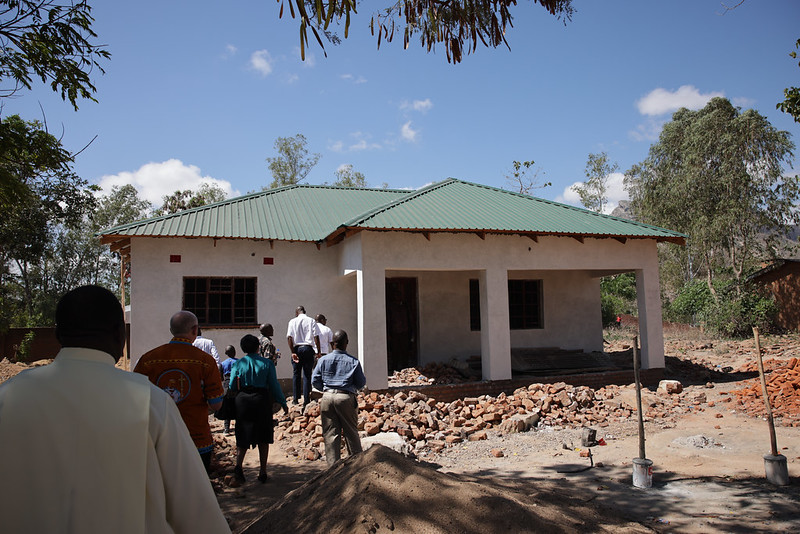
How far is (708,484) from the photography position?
586 cm

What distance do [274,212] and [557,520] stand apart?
36.1ft

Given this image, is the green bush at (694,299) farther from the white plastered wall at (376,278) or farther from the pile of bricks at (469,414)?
the pile of bricks at (469,414)

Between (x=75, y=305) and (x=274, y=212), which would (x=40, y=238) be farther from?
(x=75, y=305)

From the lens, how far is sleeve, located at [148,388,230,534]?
59.8 inches

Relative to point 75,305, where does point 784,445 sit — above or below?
below

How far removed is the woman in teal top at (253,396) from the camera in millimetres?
5844

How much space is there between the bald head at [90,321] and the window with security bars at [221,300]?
33.0ft

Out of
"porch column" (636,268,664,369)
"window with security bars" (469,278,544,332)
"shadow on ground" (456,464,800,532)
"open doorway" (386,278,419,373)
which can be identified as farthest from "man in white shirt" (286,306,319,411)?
"porch column" (636,268,664,369)

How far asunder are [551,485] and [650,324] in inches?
301

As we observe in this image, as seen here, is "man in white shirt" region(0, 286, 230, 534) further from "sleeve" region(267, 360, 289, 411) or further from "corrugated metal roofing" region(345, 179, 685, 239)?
"corrugated metal roofing" region(345, 179, 685, 239)

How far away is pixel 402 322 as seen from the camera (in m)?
13.5

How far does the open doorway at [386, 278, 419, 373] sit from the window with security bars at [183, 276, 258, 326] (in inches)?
140

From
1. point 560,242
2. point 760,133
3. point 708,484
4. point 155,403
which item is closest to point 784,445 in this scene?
point 708,484

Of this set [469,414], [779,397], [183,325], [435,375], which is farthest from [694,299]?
[183,325]
